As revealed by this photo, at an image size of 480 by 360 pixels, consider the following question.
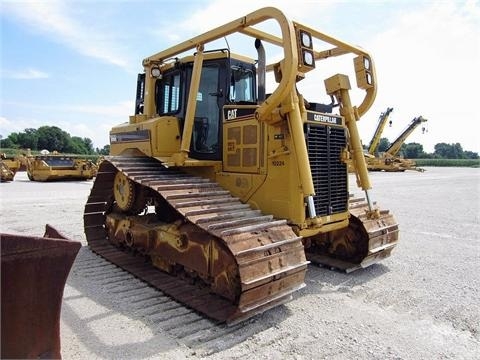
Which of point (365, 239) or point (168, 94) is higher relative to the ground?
point (168, 94)

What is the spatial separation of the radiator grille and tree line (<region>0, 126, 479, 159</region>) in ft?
197

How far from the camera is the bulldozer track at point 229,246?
3.64 metres

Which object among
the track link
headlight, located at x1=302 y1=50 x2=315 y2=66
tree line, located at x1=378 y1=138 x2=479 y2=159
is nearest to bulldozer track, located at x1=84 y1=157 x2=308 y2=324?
the track link

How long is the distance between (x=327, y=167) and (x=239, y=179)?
1148mm

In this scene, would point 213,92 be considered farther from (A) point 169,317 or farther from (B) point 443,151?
(B) point 443,151

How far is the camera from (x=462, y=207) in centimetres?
1215

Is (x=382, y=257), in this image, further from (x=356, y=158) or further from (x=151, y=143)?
(x=151, y=143)

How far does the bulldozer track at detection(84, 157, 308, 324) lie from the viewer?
143 inches

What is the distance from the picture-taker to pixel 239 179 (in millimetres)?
5098

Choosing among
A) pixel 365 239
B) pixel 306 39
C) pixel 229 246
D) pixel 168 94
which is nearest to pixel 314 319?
pixel 229 246

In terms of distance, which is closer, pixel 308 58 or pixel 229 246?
pixel 229 246

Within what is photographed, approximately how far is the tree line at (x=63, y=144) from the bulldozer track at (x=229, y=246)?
194 feet

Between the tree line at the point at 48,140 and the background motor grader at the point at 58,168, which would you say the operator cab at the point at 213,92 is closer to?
the background motor grader at the point at 58,168

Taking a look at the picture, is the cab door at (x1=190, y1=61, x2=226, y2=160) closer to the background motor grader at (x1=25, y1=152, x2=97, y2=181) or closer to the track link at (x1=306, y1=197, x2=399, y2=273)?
the track link at (x1=306, y1=197, x2=399, y2=273)
